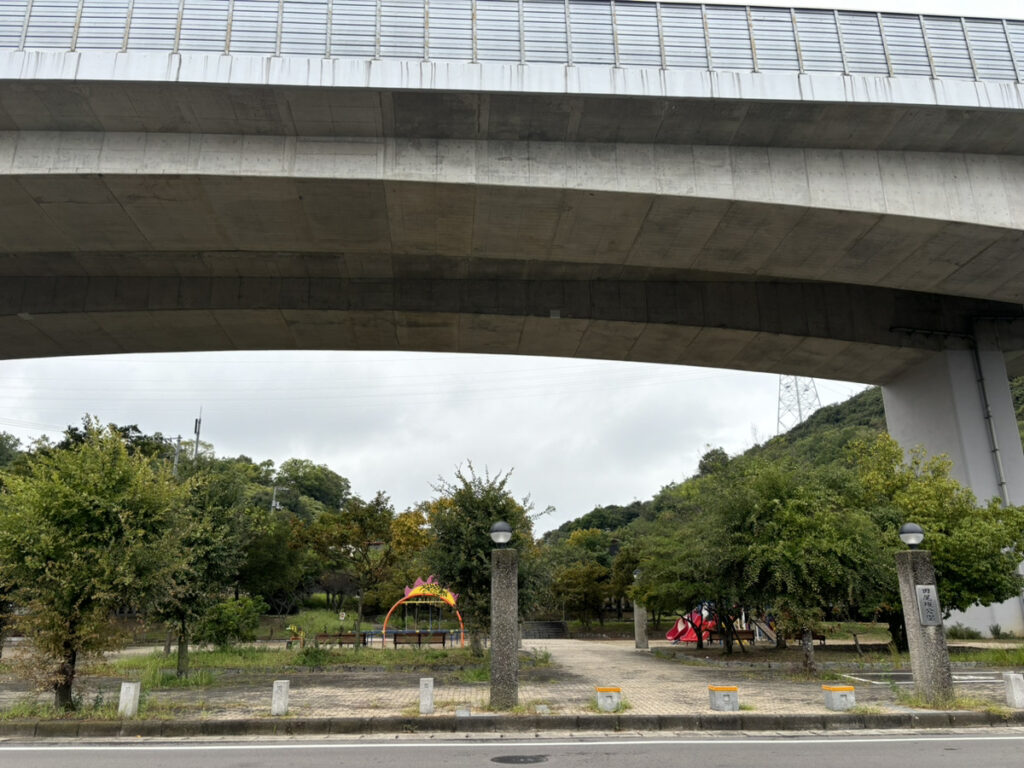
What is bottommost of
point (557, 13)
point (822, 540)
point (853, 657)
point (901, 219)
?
point (853, 657)

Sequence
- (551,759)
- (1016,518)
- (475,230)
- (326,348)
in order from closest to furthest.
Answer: (551,759) < (475,230) < (1016,518) < (326,348)

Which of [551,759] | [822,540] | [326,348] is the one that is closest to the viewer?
[551,759]

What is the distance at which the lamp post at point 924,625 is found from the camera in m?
11.5

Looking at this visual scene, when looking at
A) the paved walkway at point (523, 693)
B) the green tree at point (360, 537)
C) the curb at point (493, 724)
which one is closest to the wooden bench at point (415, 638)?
the green tree at point (360, 537)

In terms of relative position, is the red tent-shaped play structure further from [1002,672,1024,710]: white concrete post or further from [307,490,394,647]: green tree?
[1002,672,1024,710]: white concrete post

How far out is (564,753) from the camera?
8.78 metres

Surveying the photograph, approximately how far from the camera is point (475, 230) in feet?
59.6

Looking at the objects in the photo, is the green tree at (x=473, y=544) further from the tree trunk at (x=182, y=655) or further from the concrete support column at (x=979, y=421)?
the concrete support column at (x=979, y=421)

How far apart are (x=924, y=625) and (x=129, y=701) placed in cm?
1327

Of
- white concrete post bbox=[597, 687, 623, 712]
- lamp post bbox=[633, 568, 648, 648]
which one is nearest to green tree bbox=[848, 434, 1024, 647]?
white concrete post bbox=[597, 687, 623, 712]

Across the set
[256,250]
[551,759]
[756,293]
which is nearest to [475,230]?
[256,250]

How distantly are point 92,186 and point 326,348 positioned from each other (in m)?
10.5

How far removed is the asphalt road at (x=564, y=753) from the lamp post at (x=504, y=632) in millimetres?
1891

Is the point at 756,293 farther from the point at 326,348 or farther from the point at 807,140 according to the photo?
the point at 326,348
